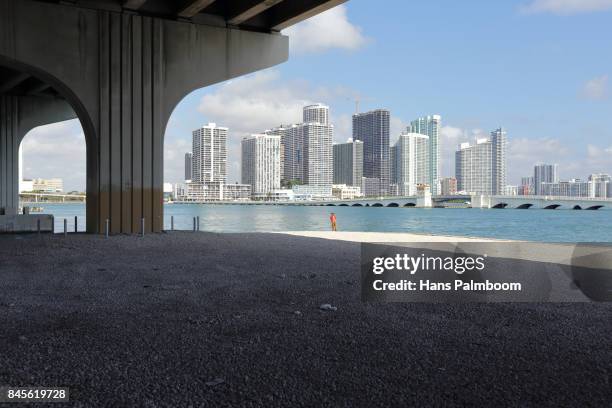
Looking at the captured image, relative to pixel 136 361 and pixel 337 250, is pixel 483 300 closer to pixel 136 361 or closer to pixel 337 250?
pixel 136 361

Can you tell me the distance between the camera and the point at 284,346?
19.1 feet

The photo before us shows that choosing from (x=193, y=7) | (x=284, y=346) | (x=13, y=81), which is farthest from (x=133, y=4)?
(x=284, y=346)

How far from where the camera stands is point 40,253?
15.3m

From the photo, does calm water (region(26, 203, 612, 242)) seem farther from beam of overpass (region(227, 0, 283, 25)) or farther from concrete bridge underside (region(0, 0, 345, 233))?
beam of overpass (region(227, 0, 283, 25))

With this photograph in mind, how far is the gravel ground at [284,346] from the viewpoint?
445cm

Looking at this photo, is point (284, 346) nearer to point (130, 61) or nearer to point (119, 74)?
point (119, 74)

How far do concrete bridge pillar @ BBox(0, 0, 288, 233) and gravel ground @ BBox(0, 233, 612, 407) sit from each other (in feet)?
40.5

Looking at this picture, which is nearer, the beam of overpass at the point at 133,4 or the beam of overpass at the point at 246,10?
the beam of overpass at the point at 133,4

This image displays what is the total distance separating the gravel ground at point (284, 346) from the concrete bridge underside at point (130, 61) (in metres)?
12.4

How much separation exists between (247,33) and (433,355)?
2216 cm

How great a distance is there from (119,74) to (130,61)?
2.44 ft

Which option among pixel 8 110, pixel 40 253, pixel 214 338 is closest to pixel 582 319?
pixel 214 338

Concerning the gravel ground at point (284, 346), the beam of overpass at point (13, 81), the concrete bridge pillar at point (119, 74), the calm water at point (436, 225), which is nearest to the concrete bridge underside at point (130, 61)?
the concrete bridge pillar at point (119, 74)

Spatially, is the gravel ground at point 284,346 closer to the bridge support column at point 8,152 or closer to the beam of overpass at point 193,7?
the beam of overpass at point 193,7
